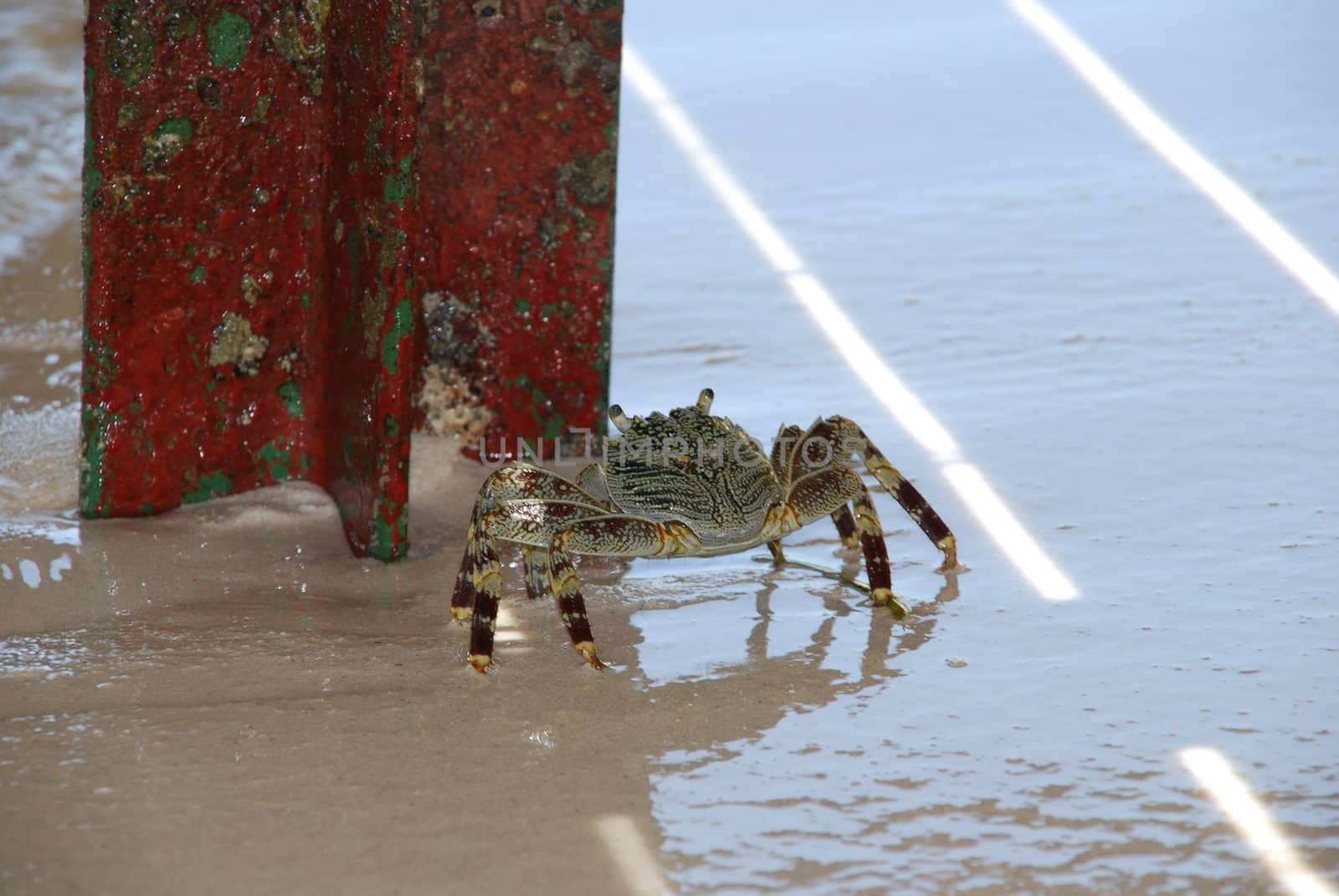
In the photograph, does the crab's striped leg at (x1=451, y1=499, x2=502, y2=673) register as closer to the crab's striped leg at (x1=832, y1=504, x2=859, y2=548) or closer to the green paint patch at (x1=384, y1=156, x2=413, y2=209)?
the green paint patch at (x1=384, y1=156, x2=413, y2=209)

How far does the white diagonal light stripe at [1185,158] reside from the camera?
592 centimetres

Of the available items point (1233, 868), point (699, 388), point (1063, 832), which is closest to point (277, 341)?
point (699, 388)

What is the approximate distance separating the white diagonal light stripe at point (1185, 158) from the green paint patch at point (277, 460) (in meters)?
3.71

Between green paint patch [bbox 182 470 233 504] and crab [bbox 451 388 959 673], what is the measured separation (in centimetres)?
105

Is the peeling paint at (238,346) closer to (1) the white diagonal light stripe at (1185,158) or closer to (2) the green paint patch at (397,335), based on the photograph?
(2) the green paint patch at (397,335)

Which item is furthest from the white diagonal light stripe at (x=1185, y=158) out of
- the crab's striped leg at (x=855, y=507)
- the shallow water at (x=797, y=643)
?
the crab's striped leg at (x=855, y=507)

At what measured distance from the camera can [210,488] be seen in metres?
4.34

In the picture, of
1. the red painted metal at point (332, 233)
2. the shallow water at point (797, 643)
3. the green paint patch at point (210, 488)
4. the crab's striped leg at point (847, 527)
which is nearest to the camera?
the shallow water at point (797, 643)

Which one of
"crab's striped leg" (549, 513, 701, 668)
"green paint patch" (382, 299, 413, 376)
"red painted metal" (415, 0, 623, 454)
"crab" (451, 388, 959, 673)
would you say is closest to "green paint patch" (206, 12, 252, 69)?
"red painted metal" (415, 0, 623, 454)

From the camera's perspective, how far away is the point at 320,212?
4.22 m

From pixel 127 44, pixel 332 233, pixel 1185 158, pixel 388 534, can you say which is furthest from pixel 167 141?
pixel 1185 158

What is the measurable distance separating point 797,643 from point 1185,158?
4.71 m

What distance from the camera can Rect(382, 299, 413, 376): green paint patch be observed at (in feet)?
12.7

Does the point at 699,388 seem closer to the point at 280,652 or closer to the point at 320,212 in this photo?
the point at 320,212
